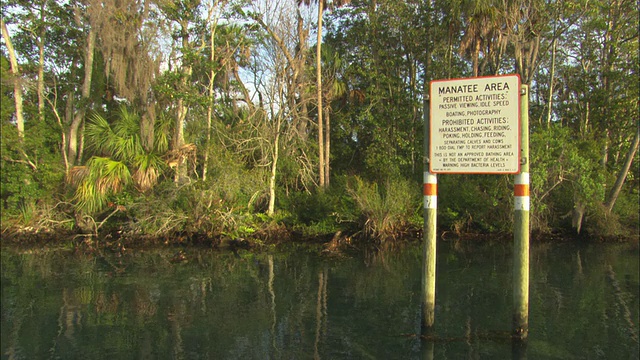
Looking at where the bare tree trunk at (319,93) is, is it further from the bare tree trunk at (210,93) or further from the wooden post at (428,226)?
the wooden post at (428,226)

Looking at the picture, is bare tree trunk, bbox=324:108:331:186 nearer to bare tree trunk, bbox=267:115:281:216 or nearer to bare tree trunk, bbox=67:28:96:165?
bare tree trunk, bbox=267:115:281:216

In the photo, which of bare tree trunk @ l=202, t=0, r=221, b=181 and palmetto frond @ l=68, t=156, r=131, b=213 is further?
bare tree trunk @ l=202, t=0, r=221, b=181

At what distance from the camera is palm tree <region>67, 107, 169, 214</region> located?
45.6ft

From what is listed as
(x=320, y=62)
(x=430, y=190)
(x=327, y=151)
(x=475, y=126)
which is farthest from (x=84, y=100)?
(x=475, y=126)

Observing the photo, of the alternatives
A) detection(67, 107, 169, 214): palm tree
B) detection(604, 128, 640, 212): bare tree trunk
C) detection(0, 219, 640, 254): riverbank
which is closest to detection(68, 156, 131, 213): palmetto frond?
detection(67, 107, 169, 214): palm tree

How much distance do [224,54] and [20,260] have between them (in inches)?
368

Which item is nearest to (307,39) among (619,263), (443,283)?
(443,283)

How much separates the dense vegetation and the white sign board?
8.90 meters

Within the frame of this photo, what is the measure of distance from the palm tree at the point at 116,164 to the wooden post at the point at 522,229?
12062mm

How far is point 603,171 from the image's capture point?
15.7 m

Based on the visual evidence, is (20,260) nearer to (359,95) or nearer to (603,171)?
(359,95)

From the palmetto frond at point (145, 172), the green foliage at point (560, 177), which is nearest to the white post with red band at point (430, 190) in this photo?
the green foliage at point (560, 177)

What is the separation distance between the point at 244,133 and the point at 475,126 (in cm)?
1171

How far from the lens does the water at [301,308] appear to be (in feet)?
18.2
